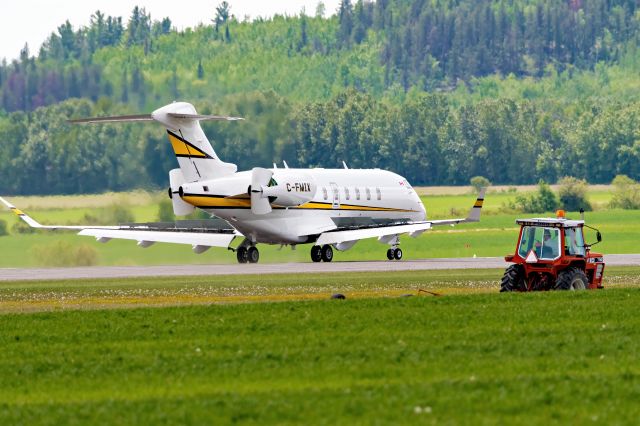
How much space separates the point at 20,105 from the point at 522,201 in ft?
122

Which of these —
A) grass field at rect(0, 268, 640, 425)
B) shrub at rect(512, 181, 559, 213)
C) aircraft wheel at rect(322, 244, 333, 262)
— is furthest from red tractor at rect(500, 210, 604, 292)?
shrub at rect(512, 181, 559, 213)

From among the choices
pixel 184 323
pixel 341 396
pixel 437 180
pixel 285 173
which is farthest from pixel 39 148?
pixel 341 396

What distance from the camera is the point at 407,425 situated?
716 inches

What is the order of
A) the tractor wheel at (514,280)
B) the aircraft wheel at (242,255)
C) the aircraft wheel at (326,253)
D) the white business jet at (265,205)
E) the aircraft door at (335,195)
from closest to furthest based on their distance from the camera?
the tractor wheel at (514,280), the white business jet at (265,205), the aircraft wheel at (242,255), the aircraft wheel at (326,253), the aircraft door at (335,195)

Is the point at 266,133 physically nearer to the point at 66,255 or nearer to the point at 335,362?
the point at 66,255

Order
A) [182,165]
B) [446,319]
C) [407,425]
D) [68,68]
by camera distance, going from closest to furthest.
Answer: [407,425]
[446,319]
[182,165]
[68,68]

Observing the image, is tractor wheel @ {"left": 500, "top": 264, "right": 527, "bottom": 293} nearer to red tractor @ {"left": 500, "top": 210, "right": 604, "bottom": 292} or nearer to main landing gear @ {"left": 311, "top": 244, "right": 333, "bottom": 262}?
red tractor @ {"left": 500, "top": 210, "right": 604, "bottom": 292}

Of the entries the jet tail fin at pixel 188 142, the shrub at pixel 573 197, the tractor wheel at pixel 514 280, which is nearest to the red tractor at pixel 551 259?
the tractor wheel at pixel 514 280

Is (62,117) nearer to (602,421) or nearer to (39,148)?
(39,148)

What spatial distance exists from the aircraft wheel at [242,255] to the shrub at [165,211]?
904 cm

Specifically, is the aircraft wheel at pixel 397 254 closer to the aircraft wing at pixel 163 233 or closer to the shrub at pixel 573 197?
the aircraft wing at pixel 163 233

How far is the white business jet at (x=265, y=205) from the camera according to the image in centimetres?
6209

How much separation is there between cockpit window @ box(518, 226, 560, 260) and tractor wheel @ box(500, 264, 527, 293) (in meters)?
0.46

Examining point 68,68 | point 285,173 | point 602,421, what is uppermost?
point 68,68
